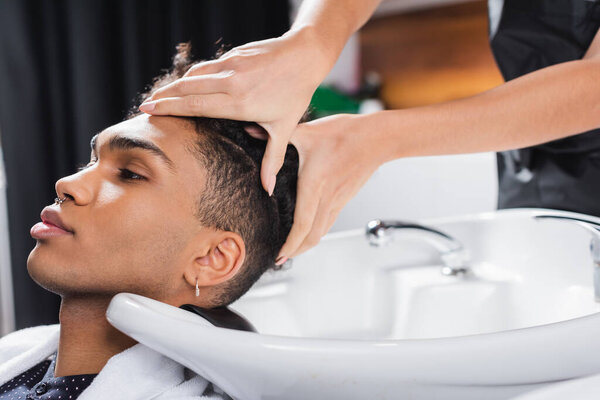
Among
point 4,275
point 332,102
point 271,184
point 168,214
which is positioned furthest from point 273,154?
point 332,102

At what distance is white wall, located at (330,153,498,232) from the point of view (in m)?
1.84

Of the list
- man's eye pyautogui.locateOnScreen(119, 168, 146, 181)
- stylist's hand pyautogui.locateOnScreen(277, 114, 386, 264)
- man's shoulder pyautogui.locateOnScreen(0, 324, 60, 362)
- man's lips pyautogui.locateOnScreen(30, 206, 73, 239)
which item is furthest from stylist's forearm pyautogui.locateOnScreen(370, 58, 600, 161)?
man's shoulder pyautogui.locateOnScreen(0, 324, 60, 362)

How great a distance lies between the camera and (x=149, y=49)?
88.2 inches

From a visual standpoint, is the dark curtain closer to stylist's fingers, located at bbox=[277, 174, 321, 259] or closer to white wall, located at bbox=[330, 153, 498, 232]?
white wall, located at bbox=[330, 153, 498, 232]

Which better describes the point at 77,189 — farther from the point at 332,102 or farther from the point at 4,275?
the point at 332,102

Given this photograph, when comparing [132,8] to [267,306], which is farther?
[132,8]

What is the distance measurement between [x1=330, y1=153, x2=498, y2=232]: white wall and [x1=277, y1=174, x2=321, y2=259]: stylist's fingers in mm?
1044

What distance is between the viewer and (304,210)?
2.87 feet

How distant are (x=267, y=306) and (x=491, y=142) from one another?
1.62ft

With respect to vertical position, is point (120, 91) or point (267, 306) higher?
point (120, 91)

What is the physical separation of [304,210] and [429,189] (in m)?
1.18

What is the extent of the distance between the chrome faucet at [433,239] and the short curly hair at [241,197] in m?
0.20

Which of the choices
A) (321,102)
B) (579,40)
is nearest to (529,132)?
(579,40)

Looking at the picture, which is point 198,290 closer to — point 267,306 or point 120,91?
point 267,306
